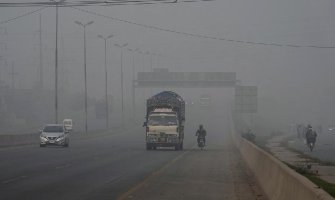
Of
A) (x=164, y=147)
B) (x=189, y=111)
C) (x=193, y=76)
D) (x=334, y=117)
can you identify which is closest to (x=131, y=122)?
Result: (x=193, y=76)

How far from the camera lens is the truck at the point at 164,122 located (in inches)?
2034

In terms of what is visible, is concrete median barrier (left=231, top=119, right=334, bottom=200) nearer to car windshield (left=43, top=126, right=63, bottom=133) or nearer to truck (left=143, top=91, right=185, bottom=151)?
truck (left=143, top=91, right=185, bottom=151)

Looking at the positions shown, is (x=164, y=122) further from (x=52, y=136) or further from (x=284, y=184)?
(x=284, y=184)

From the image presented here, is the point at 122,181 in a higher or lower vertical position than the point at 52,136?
lower

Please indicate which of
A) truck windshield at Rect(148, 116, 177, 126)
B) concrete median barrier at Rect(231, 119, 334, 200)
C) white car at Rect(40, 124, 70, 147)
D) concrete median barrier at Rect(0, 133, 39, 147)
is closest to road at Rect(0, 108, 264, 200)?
concrete median barrier at Rect(231, 119, 334, 200)

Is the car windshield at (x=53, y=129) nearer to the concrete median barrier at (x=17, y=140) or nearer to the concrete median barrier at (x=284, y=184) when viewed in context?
the concrete median barrier at (x=17, y=140)

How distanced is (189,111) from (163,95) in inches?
4769

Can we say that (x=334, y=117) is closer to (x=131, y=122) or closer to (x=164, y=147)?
(x=131, y=122)

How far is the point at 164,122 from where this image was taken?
51531 mm

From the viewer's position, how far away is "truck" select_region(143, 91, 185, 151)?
2034 inches

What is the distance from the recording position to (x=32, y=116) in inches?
5487

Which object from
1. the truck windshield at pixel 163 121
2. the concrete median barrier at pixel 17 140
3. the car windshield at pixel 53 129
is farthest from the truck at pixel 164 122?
the concrete median barrier at pixel 17 140

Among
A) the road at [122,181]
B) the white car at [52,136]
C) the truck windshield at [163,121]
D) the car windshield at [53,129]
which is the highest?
the truck windshield at [163,121]

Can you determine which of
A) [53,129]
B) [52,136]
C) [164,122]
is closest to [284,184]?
[164,122]
